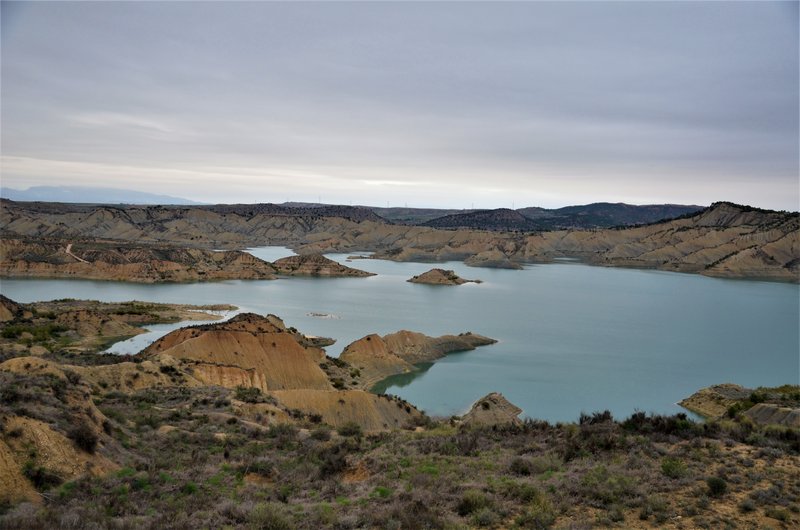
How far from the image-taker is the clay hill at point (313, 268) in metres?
101

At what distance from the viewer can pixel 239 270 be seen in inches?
3693

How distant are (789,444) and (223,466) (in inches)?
463

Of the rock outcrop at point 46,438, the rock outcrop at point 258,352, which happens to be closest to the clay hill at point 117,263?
the rock outcrop at point 258,352

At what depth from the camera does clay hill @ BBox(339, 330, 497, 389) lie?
37.5m

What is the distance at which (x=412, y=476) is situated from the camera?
11.1 meters

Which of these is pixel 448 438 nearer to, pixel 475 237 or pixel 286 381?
pixel 286 381

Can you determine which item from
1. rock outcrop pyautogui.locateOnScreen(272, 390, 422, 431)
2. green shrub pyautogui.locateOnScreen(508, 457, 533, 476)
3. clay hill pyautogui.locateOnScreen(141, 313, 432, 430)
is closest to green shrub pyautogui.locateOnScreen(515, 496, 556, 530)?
green shrub pyautogui.locateOnScreen(508, 457, 533, 476)

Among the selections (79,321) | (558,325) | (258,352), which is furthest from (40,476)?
(558,325)

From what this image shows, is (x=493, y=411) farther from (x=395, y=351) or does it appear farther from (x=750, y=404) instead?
(x=395, y=351)

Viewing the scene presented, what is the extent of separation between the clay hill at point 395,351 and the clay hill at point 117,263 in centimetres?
5460

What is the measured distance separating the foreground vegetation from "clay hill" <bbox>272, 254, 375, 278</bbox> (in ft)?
278

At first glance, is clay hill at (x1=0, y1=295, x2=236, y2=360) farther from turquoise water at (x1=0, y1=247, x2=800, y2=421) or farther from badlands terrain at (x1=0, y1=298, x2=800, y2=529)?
badlands terrain at (x1=0, y1=298, x2=800, y2=529)

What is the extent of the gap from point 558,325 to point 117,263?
66.8 metres

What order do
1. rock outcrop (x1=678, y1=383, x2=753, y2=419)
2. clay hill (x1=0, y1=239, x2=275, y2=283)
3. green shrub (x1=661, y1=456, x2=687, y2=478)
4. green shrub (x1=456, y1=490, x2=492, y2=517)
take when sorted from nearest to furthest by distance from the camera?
green shrub (x1=456, y1=490, x2=492, y2=517) → green shrub (x1=661, y1=456, x2=687, y2=478) → rock outcrop (x1=678, y1=383, x2=753, y2=419) → clay hill (x1=0, y1=239, x2=275, y2=283)
